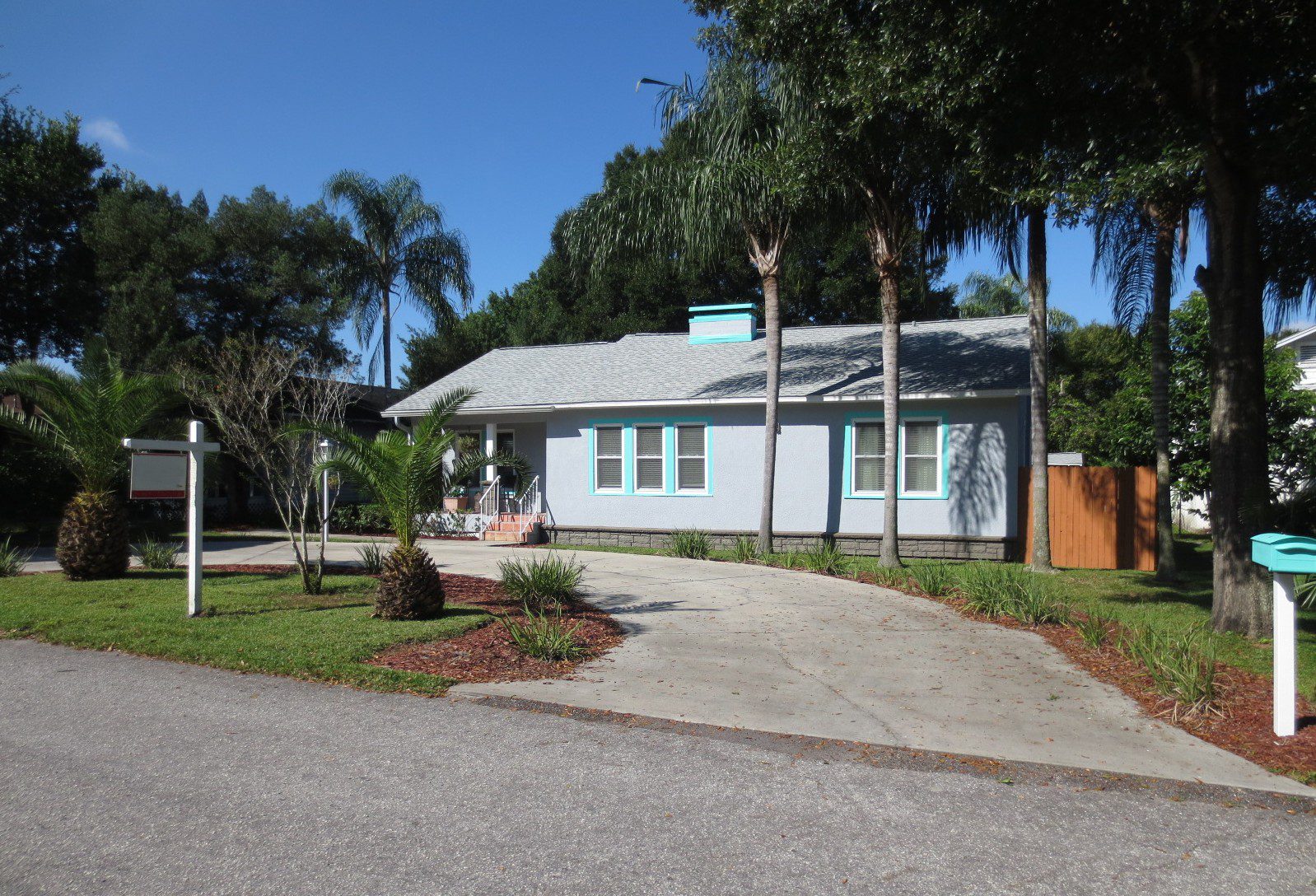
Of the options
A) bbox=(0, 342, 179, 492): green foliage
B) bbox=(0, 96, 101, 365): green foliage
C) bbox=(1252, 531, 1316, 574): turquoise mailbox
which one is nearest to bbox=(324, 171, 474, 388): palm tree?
bbox=(0, 96, 101, 365): green foliage

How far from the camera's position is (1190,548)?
19000 mm

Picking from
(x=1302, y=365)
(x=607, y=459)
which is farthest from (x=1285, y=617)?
(x=1302, y=365)

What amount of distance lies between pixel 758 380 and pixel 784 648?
1067 cm

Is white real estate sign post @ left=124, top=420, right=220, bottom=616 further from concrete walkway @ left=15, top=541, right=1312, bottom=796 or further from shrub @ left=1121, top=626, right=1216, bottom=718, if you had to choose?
shrub @ left=1121, top=626, right=1216, bottom=718

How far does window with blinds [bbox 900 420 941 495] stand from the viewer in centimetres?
1711

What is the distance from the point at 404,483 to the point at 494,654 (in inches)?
87.1

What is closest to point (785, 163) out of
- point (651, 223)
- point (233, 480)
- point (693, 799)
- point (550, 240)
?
point (651, 223)

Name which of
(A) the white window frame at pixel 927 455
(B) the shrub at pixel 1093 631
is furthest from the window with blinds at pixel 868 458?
(B) the shrub at pixel 1093 631

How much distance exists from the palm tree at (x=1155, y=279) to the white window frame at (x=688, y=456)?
310 inches

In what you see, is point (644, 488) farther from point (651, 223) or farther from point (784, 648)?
point (784, 648)

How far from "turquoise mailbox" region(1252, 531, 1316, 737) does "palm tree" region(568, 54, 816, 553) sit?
9722 mm

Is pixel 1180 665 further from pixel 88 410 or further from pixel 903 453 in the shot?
pixel 88 410

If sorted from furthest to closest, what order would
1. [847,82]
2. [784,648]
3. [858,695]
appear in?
[847,82] → [784,648] → [858,695]

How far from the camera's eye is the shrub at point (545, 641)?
8133 mm
